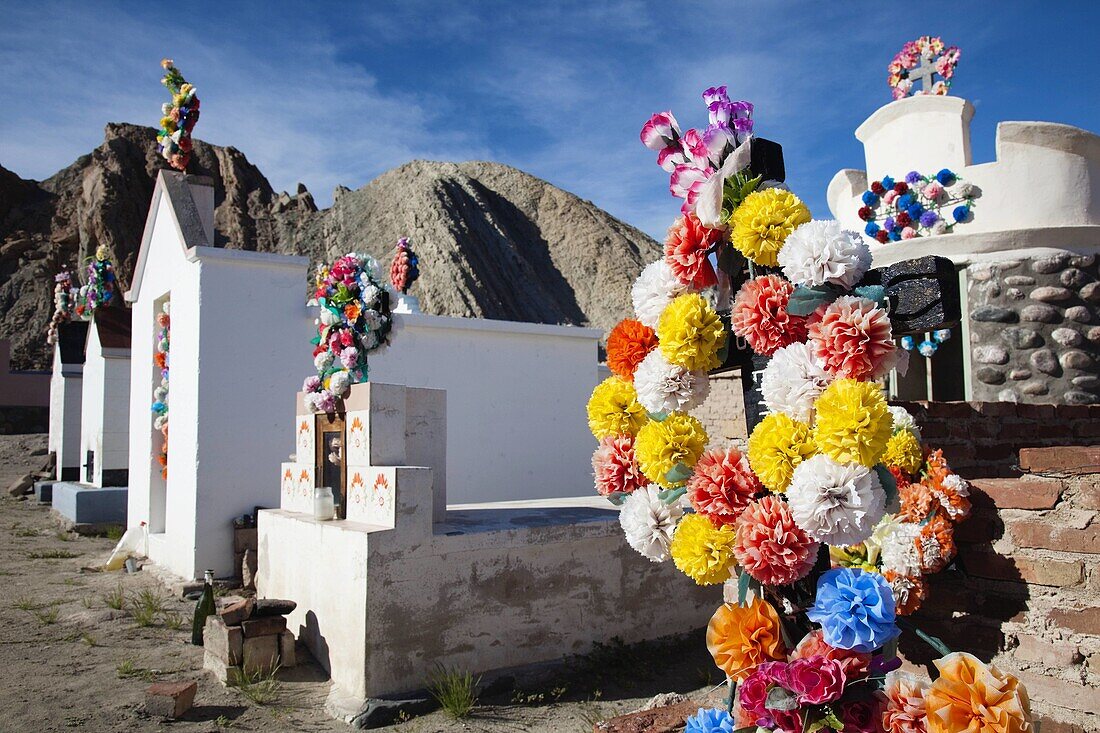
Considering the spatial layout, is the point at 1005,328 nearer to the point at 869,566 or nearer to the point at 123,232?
the point at 869,566

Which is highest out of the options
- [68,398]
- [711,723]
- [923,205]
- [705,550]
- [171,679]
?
[923,205]

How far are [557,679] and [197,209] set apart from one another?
23.8 feet

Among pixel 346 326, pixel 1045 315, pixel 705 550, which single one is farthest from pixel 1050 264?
pixel 346 326

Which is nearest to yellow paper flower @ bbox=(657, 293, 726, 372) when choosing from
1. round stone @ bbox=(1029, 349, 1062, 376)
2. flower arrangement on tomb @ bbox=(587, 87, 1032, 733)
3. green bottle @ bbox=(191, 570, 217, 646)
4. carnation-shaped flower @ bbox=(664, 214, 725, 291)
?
flower arrangement on tomb @ bbox=(587, 87, 1032, 733)

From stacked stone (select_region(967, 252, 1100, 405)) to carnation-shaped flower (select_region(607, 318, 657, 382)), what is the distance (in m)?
4.85

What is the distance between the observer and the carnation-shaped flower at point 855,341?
2.07 m

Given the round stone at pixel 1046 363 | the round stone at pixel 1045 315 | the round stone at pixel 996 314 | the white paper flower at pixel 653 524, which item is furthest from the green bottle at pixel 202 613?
the round stone at pixel 1045 315

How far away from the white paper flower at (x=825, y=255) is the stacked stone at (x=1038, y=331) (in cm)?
499

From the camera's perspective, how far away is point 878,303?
7.21 feet

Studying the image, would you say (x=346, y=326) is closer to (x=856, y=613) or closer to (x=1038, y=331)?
(x=856, y=613)

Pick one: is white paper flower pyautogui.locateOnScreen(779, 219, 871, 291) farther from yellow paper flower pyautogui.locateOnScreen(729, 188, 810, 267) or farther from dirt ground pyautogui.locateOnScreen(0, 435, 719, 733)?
dirt ground pyautogui.locateOnScreen(0, 435, 719, 733)

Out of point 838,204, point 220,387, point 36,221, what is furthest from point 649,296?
point 36,221

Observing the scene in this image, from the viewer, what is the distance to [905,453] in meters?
3.36

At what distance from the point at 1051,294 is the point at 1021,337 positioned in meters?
0.43
